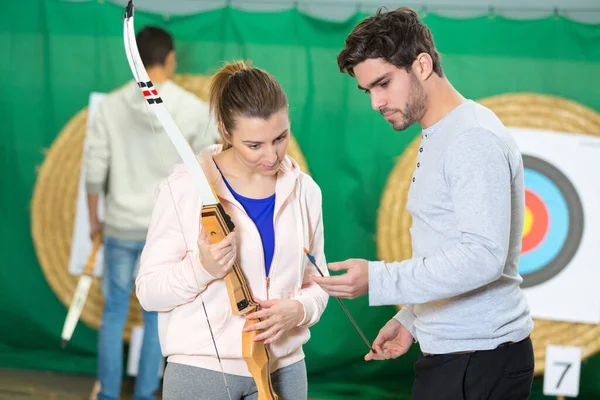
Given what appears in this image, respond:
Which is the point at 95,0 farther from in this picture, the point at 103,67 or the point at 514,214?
the point at 514,214

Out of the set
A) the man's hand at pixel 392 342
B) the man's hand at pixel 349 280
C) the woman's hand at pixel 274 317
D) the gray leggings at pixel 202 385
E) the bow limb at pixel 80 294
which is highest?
the man's hand at pixel 349 280

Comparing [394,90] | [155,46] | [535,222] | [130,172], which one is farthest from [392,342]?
[535,222]

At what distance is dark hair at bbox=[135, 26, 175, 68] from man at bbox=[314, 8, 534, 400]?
1.43 metres

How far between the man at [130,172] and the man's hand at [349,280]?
1472mm

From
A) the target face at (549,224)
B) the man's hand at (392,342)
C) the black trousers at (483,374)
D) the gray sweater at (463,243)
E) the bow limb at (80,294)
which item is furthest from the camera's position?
the target face at (549,224)

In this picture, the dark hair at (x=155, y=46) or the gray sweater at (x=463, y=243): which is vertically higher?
the dark hair at (x=155, y=46)

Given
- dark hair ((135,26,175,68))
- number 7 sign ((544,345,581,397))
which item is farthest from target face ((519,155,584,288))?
dark hair ((135,26,175,68))

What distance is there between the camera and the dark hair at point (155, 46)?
2486 mm

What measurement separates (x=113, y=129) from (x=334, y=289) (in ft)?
5.26

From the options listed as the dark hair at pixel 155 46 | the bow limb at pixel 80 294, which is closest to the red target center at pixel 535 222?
the dark hair at pixel 155 46

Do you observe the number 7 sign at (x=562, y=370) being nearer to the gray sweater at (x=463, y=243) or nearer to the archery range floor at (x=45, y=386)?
the archery range floor at (x=45, y=386)

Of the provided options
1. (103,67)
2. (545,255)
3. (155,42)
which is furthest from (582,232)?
(103,67)

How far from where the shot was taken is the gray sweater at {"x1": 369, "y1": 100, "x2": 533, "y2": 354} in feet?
3.35

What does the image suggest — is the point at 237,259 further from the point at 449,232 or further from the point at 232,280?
the point at 449,232
